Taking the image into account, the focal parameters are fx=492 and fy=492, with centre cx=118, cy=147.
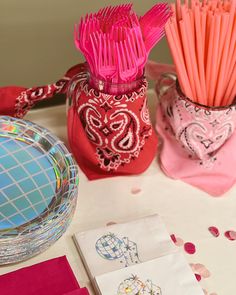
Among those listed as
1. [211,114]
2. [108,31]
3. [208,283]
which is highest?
[108,31]

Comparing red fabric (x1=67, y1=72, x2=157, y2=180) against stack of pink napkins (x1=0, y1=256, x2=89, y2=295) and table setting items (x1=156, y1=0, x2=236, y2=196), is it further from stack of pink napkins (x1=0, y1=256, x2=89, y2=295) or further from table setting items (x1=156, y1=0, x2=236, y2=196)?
stack of pink napkins (x1=0, y1=256, x2=89, y2=295)

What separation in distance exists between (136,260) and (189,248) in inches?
2.8

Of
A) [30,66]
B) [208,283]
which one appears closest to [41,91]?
[30,66]

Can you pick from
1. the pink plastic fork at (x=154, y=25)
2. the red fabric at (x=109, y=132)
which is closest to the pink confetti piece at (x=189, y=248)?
the red fabric at (x=109, y=132)

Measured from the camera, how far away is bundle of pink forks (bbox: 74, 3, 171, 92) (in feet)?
1.77

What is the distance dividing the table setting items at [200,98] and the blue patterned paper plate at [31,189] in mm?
156

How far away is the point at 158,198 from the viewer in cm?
64

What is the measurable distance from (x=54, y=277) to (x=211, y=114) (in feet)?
0.88

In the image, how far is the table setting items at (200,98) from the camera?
581 millimetres

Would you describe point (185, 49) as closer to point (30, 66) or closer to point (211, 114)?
point (211, 114)

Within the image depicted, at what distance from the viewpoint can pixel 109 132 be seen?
60cm

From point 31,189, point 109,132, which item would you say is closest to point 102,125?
point 109,132

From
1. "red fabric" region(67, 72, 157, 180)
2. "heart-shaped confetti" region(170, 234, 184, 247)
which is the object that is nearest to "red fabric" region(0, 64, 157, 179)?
"red fabric" region(67, 72, 157, 180)

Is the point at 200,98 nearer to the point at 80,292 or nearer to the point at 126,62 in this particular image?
the point at 126,62
